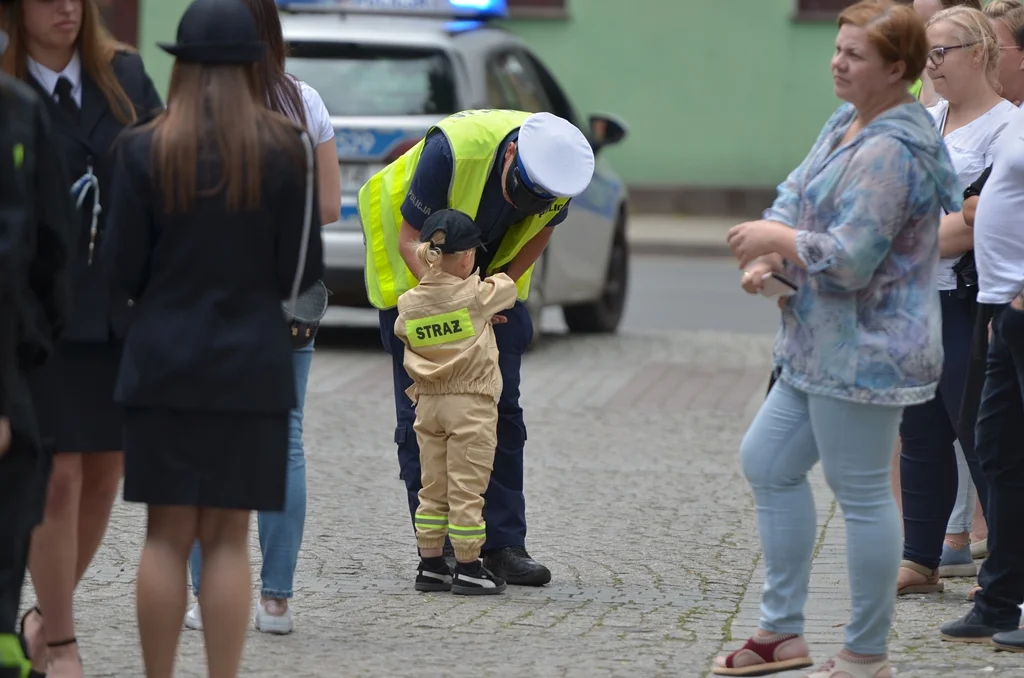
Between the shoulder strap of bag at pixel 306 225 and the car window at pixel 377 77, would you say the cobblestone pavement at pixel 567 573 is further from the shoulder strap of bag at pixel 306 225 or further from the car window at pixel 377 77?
the car window at pixel 377 77

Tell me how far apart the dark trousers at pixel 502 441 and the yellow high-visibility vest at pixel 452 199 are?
13cm

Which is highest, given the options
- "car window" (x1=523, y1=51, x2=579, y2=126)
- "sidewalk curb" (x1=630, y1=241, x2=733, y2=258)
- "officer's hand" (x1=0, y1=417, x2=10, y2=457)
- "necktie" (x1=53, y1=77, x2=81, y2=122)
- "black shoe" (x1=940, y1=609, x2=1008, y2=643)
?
"necktie" (x1=53, y1=77, x2=81, y2=122)

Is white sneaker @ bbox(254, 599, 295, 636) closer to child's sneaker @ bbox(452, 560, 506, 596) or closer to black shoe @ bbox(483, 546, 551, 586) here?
child's sneaker @ bbox(452, 560, 506, 596)

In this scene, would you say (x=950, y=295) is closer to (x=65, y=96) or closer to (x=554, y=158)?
(x=554, y=158)

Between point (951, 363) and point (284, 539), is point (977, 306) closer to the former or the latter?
point (951, 363)

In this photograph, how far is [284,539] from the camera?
5.09 m

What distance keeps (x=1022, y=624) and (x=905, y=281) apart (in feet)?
4.20

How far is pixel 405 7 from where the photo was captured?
11523 mm

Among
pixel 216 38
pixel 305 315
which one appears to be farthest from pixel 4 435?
pixel 305 315

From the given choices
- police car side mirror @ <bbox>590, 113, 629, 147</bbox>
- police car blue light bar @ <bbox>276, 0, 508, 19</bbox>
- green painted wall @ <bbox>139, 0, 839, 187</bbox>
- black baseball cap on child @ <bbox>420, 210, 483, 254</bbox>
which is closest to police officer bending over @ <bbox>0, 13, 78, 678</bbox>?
black baseball cap on child @ <bbox>420, 210, 483, 254</bbox>

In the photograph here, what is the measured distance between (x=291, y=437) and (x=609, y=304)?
8.01 meters

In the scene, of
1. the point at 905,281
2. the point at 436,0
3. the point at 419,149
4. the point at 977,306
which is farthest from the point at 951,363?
the point at 436,0

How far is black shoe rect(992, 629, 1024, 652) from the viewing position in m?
4.89

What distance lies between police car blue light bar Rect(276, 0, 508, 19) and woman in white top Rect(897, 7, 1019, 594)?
6221 millimetres
